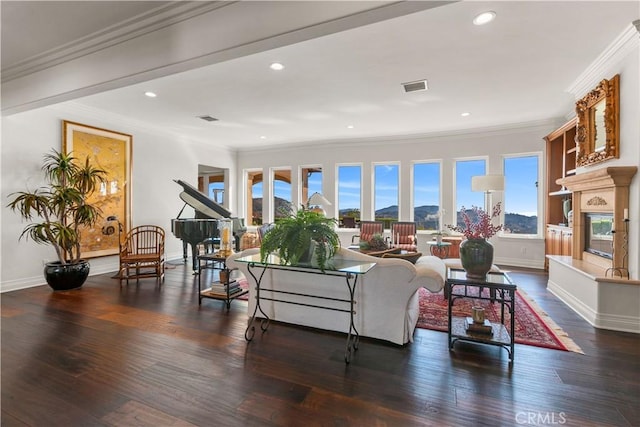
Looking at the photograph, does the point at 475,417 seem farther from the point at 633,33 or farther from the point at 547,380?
the point at 633,33

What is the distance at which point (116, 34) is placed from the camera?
298cm

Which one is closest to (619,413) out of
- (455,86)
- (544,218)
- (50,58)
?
(455,86)

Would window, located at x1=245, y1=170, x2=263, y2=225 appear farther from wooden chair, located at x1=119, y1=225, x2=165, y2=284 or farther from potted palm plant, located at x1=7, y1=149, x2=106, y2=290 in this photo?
potted palm plant, located at x1=7, y1=149, x2=106, y2=290

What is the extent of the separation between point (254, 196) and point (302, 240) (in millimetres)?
7146

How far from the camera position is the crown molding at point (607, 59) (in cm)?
303

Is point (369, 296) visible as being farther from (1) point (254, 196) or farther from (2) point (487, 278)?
(1) point (254, 196)

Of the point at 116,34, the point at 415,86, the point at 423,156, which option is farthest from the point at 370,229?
the point at 116,34

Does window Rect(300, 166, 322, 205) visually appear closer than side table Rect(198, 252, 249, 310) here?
No

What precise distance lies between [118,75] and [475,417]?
4.21 m

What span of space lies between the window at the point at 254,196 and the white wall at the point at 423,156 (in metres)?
0.27

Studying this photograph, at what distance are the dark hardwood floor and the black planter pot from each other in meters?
1.19

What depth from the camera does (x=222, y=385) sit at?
213 centimetres

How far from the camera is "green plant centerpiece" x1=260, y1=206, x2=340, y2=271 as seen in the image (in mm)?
2691

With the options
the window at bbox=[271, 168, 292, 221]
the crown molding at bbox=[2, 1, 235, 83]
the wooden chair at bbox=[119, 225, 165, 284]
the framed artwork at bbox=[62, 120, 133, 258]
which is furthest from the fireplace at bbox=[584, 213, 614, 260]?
the framed artwork at bbox=[62, 120, 133, 258]
